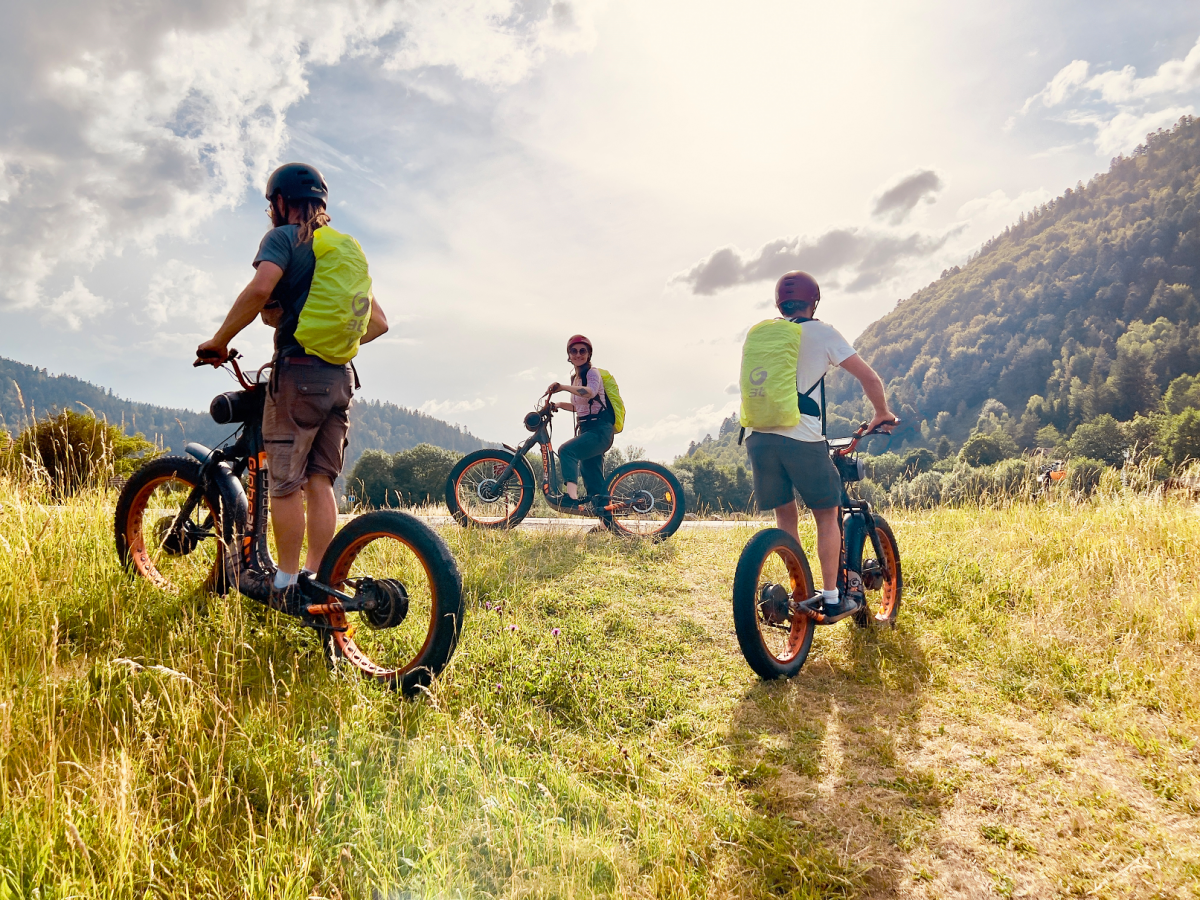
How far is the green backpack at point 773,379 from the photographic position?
3969 millimetres

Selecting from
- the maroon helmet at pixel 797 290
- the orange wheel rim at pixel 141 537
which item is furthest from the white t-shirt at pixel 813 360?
the orange wheel rim at pixel 141 537

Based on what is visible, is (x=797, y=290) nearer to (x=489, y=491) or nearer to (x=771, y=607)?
(x=771, y=607)

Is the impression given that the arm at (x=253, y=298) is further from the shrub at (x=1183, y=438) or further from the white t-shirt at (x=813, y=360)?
the shrub at (x=1183, y=438)

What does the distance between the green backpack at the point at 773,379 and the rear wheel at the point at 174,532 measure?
3.52 meters

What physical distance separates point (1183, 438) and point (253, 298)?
8545 cm

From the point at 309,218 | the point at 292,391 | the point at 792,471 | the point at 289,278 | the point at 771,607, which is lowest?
the point at 771,607

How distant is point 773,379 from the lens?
157 inches

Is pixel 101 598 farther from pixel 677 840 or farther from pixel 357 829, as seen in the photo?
pixel 677 840

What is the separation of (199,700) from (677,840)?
2.07m

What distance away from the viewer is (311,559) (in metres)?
3.38

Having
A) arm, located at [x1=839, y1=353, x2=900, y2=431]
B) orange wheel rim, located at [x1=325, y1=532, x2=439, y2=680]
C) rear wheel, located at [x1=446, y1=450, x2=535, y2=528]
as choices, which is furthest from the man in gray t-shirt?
rear wheel, located at [x1=446, y1=450, x2=535, y2=528]

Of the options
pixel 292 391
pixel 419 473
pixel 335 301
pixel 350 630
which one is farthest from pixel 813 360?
pixel 419 473

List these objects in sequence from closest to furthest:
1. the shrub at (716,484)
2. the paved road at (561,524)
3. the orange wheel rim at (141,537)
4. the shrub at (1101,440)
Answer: the orange wheel rim at (141,537) < the paved road at (561,524) < the shrub at (716,484) < the shrub at (1101,440)

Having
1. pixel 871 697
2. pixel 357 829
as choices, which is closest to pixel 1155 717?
pixel 871 697
